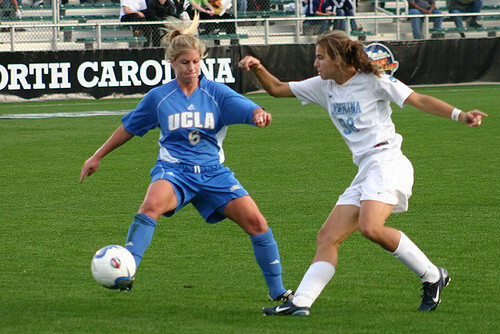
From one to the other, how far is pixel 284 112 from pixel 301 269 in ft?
40.0

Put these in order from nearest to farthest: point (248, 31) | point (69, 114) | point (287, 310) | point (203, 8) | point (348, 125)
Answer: point (287, 310) → point (348, 125) → point (69, 114) → point (203, 8) → point (248, 31)

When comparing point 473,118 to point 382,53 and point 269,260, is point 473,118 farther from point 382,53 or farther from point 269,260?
point 382,53

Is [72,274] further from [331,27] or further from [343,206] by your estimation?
[331,27]

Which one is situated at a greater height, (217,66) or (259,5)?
(259,5)

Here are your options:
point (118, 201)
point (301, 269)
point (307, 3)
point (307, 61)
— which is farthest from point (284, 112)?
point (301, 269)

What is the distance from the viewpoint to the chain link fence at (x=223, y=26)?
20.1m

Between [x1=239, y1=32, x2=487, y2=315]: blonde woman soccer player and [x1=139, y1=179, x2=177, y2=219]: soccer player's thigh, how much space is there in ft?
2.68

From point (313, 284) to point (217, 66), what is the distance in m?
16.3

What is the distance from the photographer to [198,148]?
5.15 meters

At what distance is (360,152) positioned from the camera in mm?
4980

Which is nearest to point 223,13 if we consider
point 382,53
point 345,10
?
point 345,10

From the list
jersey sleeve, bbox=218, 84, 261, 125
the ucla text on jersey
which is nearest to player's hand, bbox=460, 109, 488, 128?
jersey sleeve, bbox=218, 84, 261, 125

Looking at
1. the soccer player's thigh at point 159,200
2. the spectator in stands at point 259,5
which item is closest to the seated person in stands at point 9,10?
the spectator in stands at point 259,5

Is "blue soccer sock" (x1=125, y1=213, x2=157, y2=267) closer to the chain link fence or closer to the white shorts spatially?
the white shorts
